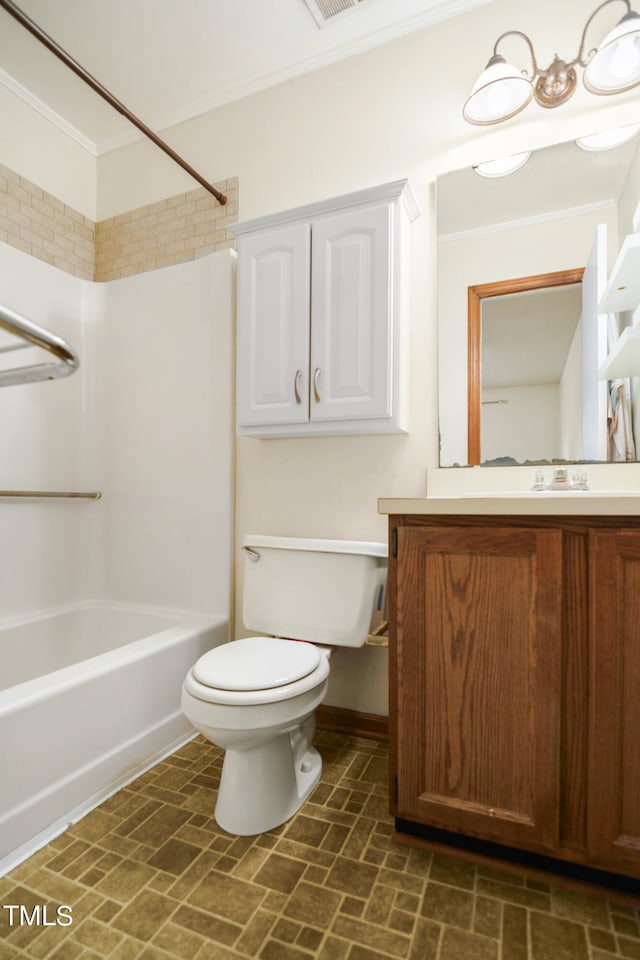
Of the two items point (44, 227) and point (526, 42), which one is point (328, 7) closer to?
point (526, 42)

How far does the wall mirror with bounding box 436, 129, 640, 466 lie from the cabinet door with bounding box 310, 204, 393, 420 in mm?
273

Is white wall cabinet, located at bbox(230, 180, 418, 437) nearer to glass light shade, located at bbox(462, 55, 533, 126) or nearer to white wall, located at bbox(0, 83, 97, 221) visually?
glass light shade, located at bbox(462, 55, 533, 126)

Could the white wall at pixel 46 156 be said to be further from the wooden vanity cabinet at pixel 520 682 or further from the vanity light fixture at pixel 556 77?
the wooden vanity cabinet at pixel 520 682

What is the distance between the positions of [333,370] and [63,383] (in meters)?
1.42

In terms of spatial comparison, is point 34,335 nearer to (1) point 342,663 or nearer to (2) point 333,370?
(2) point 333,370

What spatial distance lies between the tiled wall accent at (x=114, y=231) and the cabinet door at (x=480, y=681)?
A: 180 centimetres

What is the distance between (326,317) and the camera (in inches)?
72.2

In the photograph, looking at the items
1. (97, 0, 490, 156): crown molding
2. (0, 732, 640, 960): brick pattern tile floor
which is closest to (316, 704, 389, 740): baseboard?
(0, 732, 640, 960): brick pattern tile floor

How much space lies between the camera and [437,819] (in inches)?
49.3

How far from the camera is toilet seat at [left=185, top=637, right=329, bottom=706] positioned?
1.31 metres

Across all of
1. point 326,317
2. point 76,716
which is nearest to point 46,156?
point 326,317

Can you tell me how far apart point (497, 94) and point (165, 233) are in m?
1.56

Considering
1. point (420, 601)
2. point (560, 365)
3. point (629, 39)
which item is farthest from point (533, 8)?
point (420, 601)

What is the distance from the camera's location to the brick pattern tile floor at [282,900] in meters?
1.04
